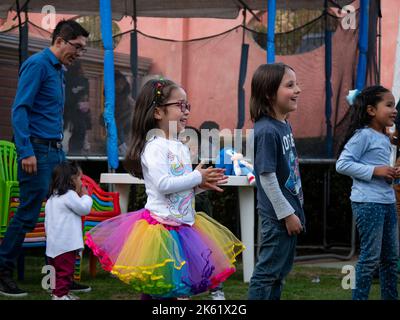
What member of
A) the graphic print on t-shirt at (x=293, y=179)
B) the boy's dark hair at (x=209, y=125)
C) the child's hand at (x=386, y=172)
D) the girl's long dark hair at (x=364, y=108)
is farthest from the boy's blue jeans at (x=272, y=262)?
the boy's dark hair at (x=209, y=125)

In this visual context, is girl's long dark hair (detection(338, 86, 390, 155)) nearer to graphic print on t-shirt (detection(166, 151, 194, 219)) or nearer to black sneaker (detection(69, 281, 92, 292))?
graphic print on t-shirt (detection(166, 151, 194, 219))

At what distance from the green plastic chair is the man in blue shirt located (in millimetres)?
641

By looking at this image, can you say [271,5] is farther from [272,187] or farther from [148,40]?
[272,187]

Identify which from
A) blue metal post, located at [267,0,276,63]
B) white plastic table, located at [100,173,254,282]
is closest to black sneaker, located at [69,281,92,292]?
white plastic table, located at [100,173,254,282]

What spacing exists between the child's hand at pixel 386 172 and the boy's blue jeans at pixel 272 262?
96 centimetres

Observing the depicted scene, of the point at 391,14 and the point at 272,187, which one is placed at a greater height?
the point at 391,14

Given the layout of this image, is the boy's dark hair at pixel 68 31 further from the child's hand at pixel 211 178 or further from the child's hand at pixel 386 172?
the child's hand at pixel 386 172

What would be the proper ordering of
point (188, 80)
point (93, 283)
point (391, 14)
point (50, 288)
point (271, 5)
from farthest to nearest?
point (391, 14) < point (188, 80) < point (271, 5) < point (93, 283) < point (50, 288)

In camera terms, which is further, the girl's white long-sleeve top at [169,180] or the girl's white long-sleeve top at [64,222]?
the girl's white long-sleeve top at [64,222]

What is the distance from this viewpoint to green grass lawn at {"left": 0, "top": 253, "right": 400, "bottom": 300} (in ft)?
18.7

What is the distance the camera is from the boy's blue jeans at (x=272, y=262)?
157 inches

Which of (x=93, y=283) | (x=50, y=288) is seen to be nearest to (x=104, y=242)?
(x=50, y=288)
